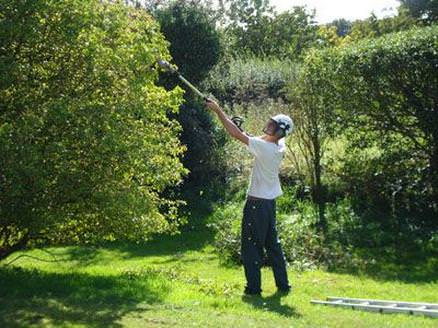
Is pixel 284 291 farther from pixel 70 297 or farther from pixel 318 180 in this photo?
pixel 318 180

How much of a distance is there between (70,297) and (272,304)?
2.38 meters

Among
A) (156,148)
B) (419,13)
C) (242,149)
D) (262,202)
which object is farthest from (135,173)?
(419,13)

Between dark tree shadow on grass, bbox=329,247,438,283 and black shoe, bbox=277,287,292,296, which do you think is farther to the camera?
dark tree shadow on grass, bbox=329,247,438,283

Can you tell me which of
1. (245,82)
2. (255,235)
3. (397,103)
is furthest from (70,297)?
(245,82)

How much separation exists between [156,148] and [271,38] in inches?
1203

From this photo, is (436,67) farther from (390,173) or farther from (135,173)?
(135,173)

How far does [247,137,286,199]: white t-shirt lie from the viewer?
812 cm

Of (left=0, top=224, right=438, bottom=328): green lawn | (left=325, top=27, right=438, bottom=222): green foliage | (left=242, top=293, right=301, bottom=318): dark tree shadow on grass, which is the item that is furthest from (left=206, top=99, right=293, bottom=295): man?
(left=325, top=27, right=438, bottom=222): green foliage

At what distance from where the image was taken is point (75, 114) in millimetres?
7371

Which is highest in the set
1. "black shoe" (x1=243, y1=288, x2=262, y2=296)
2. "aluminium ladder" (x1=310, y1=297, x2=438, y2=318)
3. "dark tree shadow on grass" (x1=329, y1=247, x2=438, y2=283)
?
"black shoe" (x1=243, y1=288, x2=262, y2=296)

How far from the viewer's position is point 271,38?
38031 millimetres

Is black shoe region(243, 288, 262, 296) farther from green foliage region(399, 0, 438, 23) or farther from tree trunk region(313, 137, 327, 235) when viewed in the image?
green foliage region(399, 0, 438, 23)

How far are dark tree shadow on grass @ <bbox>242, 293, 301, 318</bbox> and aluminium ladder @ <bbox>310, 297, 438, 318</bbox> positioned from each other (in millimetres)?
462

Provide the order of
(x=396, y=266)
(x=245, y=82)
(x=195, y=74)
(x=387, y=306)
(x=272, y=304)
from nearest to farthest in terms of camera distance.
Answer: (x=387, y=306) < (x=272, y=304) < (x=396, y=266) < (x=195, y=74) < (x=245, y=82)
